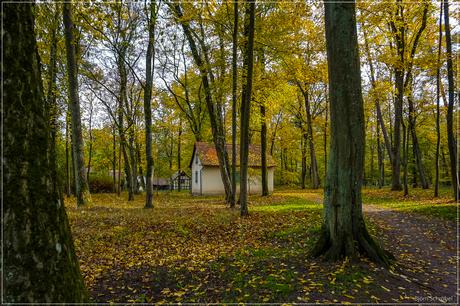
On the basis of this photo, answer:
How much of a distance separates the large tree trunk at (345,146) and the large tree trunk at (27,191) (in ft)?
14.5

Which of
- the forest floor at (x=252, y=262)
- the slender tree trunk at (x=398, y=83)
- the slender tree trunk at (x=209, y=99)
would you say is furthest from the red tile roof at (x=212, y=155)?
the forest floor at (x=252, y=262)

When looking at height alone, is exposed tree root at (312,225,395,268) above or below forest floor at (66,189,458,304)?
above

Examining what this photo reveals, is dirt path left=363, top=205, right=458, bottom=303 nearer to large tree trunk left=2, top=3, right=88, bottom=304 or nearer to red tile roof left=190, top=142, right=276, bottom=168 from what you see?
large tree trunk left=2, top=3, right=88, bottom=304

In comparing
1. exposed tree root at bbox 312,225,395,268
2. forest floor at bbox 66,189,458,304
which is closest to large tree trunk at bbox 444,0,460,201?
forest floor at bbox 66,189,458,304

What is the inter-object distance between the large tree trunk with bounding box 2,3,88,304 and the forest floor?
97.4 inches

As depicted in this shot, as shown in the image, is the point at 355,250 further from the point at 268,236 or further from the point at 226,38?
the point at 226,38

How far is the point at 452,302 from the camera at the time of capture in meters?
4.48

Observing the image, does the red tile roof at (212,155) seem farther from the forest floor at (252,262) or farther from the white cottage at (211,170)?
the forest floor at (252,262)

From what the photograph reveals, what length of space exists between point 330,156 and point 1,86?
5.04 m

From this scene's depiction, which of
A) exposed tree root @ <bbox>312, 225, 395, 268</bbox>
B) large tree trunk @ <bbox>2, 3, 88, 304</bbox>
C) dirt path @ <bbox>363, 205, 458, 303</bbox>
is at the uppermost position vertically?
large tree trunk @ <bbox>2, 3, 88, 304</bbox>

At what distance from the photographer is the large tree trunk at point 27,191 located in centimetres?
241

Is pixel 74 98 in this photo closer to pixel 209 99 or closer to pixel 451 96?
pixel 209 99

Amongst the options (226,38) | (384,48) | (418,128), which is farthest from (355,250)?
(418,128)

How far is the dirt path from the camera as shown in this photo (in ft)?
15.7
